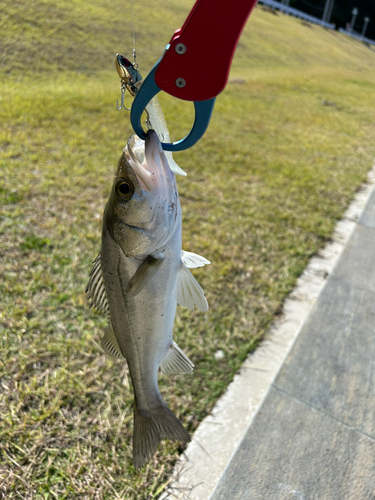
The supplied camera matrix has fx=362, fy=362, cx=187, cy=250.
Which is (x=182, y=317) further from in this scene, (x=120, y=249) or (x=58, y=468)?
(x=120, y=249)

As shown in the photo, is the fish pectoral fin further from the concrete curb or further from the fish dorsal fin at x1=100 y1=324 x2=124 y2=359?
the concrete curb

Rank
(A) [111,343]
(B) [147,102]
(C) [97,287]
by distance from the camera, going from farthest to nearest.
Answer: (A) [111,343]
(C) [97,287]
(B) [147,102]

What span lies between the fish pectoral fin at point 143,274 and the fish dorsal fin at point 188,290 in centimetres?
16

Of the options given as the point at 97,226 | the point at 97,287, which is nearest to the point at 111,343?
the point at 97,287

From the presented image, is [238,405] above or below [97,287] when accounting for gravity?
below

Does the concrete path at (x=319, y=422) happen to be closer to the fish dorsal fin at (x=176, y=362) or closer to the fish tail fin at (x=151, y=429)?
the fish tail fin at (x=151, y=429)

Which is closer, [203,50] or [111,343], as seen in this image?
[203,50]

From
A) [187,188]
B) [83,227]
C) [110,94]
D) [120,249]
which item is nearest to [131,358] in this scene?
[120,249]

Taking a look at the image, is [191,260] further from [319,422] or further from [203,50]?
[319,422]

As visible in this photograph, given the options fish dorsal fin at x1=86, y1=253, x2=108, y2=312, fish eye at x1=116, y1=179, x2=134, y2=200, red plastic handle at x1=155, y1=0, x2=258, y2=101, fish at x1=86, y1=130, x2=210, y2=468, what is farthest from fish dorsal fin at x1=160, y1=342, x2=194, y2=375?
red plastic handle at x1=155, y1=0, x2=258, y2=101

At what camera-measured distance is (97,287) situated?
4.66ft

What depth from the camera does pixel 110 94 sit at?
7.97m

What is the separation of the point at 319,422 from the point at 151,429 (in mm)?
1258

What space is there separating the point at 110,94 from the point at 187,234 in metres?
5.56
